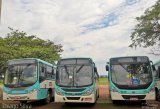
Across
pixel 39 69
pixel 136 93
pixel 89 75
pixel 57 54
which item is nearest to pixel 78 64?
pixel 89 75

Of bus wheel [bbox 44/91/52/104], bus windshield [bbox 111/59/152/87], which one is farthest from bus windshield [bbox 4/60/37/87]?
bus windshield [bbox 111/59/152/87]

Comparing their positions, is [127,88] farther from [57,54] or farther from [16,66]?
[57,54]

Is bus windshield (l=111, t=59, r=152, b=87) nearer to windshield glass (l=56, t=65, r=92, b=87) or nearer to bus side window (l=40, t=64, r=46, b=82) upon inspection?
windshield glass (l=56, t=65, r=92, b=87)

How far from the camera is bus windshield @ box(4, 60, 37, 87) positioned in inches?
744

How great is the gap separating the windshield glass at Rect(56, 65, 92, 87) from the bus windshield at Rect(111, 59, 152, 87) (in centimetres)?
156

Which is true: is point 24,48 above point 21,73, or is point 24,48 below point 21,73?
above

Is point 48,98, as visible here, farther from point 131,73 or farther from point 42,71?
point 131,73

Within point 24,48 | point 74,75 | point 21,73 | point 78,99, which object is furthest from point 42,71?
point 24,48

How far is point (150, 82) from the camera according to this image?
60.5ft

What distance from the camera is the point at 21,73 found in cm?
1905

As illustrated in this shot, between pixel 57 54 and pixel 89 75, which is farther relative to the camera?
pixel 57 54

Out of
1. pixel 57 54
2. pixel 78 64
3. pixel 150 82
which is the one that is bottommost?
pixel 150 82

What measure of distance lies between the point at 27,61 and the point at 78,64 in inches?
122

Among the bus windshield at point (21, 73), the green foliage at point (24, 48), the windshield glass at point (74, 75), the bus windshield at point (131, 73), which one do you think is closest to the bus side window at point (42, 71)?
the bus windshield at point (21, 73)
